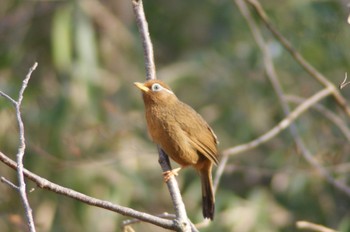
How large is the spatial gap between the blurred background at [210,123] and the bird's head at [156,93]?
6.97 ft

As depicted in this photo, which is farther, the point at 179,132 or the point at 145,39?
the point at 179,132

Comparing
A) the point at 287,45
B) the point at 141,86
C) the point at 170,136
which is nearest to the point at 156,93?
the point at 141,86

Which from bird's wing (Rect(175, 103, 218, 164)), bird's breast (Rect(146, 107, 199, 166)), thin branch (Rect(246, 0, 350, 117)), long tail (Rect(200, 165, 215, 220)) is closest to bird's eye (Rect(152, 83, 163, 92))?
bird's breast (Rect(146, 107, 199, 166))

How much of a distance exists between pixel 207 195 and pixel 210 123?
373cm

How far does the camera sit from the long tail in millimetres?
5156

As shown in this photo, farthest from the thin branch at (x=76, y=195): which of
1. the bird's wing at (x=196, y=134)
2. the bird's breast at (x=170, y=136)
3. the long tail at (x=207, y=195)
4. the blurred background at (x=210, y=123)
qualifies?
the blurred background at (x=210, y=123)

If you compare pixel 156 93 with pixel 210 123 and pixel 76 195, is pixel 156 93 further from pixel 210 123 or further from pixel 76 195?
pixel 210 123

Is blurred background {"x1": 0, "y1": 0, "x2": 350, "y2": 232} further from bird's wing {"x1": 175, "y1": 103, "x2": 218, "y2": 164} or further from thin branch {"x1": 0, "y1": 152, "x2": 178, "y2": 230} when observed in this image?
thin branch {"x1": 0, "y1": 152, "x2": 178, "y2": 230}

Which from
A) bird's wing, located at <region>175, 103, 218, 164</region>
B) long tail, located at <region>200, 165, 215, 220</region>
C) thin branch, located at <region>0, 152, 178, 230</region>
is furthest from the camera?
long tail, located at <region>200, 165, 215, 220</region>

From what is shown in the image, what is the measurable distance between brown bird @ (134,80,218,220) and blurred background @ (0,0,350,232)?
1.80 m

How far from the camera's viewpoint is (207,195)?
5.18 metres

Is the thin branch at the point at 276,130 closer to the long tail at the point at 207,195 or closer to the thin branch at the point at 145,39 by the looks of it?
the long tail at the point at 207,195

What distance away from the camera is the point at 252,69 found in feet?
27.0

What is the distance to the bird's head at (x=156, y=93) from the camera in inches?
189
